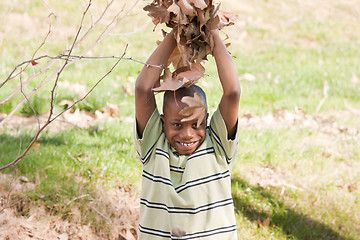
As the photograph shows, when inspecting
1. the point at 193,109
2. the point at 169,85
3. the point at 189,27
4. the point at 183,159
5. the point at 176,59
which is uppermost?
the point at 189,27

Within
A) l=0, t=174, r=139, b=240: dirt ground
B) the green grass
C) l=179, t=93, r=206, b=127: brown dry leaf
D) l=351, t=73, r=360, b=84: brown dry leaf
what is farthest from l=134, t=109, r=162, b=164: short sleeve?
l=351, t=73, r=360, b=84: brown dry leaf

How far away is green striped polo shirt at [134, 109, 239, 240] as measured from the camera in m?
2.34

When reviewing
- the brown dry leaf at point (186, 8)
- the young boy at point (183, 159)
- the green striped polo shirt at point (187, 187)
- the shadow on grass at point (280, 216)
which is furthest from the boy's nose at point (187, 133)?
the shadow on grass at point (280, 216)

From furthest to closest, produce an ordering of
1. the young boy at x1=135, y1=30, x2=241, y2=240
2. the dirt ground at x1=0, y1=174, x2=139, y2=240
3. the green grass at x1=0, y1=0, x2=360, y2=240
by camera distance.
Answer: the green grass at x1=0, y1=0, x2=360, y2=240
the dirt ground at x1=0, y1=174, x2=139, y2=240
the young boy at x1=135, y1=30, x2=241, y2=240

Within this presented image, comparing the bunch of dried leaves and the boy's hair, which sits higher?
the bunch of dried leaves

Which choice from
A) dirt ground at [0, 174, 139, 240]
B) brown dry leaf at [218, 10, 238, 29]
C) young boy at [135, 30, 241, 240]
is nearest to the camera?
young boy at [135, 30, 241, 240]

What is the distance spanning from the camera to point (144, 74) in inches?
91.8

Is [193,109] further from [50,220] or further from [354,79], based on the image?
[354,79]

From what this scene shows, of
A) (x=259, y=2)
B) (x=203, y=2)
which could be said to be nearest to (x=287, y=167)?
(x=203, y=2)

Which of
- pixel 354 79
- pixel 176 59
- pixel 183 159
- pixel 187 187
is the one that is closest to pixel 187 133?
pixel 183 159

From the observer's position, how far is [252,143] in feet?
15.7

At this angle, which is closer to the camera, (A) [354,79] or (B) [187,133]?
(B) [187,133]

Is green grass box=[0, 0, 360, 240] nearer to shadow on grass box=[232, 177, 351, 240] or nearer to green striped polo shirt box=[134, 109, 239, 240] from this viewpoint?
shadow on grass box=[232, 177, 351, 240]

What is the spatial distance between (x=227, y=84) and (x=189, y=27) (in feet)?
1.06
